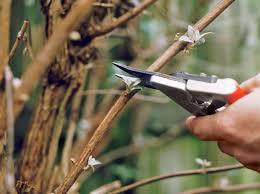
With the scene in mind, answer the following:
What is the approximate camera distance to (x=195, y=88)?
0.69 m

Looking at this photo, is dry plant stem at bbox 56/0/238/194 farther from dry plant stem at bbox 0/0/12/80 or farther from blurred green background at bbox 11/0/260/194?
blurred green background at bbox 11/0/260/194

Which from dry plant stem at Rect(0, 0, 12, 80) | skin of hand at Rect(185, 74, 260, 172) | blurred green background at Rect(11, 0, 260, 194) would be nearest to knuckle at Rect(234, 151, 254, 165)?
skin of hand at Rect(185, 74, 260, 172)

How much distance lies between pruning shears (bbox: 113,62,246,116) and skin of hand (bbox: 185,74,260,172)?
0.04ft

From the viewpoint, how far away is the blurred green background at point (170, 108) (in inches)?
71.4

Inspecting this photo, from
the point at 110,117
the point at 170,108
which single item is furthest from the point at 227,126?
the point at 170,108

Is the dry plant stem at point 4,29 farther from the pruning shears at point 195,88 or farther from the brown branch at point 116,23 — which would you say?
the brown branch at point 116,23

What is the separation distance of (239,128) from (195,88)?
7 cm

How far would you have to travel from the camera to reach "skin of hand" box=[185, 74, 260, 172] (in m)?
0.68

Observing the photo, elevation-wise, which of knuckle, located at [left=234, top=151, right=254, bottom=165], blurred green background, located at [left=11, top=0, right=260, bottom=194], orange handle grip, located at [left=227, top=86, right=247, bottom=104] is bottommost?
knuckle, located at [left=234, top=151, right=254, bottom=165]

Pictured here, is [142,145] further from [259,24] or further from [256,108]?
[256,108]

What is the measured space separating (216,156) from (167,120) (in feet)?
0.73

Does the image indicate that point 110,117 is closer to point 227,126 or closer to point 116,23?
point 227,126

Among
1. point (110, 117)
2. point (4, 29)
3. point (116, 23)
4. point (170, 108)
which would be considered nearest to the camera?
point (4, 29)

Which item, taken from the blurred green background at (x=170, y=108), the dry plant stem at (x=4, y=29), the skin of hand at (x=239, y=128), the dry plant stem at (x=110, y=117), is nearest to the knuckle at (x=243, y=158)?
the skin of hand at (x=239, y=128)
